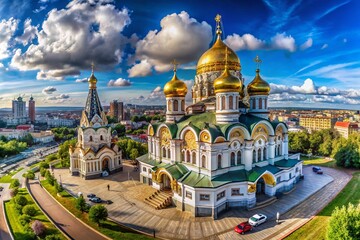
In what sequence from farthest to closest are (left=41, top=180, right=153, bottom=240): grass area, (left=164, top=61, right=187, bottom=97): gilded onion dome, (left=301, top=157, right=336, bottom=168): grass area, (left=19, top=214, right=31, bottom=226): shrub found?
(left=301, top=157, right=336, bottom=168): grass area
(left=164, top=61, right=187, bottom=97): gilded onion dome
(left=19, top=214, right=31, bottom=226): shrub
(left=41, top=180, right=153, bottom=240): grass area

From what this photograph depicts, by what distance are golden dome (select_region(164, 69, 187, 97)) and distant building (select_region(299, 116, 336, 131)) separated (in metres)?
75.6

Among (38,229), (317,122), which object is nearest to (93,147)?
(38,229)

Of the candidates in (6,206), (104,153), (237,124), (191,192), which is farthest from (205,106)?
(6,206)

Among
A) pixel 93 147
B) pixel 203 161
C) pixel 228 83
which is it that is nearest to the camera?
pixel 203 161

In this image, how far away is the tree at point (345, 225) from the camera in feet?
33.3

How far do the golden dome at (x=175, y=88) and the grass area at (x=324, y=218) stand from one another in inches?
606

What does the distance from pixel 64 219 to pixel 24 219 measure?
261 cm

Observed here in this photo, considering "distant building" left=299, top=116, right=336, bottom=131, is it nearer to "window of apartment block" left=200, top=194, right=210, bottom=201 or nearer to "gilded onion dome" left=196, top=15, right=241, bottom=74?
"gilded onion dome" left=196, top=15, right=241, bottom=74

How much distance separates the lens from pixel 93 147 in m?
25.8

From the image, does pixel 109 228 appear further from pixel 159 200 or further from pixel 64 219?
pixel 159 200

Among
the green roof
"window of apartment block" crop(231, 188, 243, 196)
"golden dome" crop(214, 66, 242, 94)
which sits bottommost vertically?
"window of apartment block" crop(231, 188, 243, 196)

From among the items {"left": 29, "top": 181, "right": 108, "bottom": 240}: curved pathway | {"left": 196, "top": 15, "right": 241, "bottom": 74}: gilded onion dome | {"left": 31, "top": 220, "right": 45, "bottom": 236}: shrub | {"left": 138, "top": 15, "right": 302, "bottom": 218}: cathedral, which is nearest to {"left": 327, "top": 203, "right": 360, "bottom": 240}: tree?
{"left": 138, "top": 15, "right": 302, "bottom": 218}: cathedral

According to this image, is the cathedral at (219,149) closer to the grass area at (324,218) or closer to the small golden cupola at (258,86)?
the small golden cupola at (258,86)

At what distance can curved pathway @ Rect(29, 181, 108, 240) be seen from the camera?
46.0 feet
